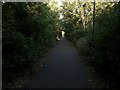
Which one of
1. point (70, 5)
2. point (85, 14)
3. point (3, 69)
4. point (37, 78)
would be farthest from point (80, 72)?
point (70, 5)

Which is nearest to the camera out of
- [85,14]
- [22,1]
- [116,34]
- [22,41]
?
[116,34]

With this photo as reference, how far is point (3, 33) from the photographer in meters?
10.2

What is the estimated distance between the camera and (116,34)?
9211 mm

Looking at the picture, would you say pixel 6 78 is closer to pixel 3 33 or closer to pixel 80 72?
pixel 3 33

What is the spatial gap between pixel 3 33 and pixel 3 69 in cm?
177

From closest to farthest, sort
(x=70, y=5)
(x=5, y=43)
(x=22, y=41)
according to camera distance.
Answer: (x=5, y=43) → (x=22, y=41) → (x=70, y=5)

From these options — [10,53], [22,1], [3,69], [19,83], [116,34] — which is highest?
[22,1]

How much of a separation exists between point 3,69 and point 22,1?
8.09 m

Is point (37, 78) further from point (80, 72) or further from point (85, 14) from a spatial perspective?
point (85, 14)

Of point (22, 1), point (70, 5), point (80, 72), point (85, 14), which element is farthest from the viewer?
point (70, 5)

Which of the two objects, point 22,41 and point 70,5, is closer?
point 22,41

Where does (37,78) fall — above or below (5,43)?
below

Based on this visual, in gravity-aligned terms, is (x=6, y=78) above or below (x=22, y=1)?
below

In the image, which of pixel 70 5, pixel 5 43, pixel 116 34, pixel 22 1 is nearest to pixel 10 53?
pixel 5 43
